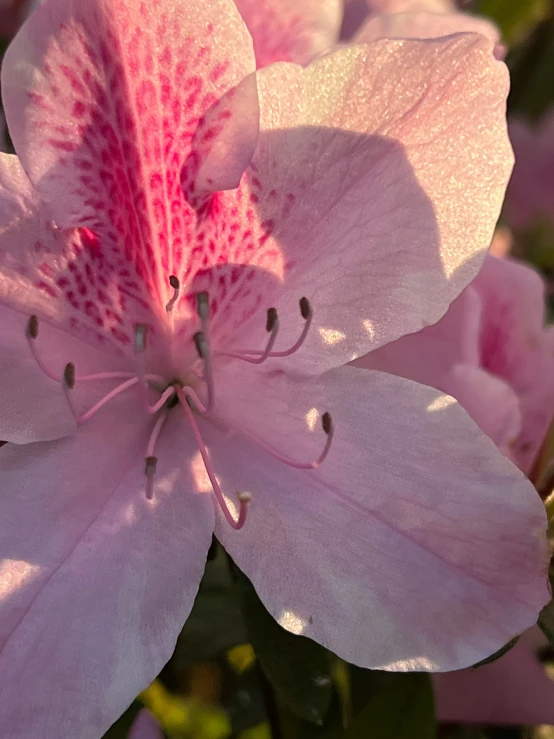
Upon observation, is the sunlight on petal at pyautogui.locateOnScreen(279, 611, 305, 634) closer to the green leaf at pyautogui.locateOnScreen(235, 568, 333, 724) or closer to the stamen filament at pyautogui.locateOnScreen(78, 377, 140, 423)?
the green leaf at pyautogui.locateOnScreen(235, 568, 333, 724)

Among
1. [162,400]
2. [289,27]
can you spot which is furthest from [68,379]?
[289,27]

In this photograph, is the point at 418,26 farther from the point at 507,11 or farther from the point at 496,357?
the point at 507,11

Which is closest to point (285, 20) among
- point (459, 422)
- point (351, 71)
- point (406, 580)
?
point (351, 71)

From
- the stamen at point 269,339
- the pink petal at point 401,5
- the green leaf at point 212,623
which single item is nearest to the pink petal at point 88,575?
the stamen at point 269,339

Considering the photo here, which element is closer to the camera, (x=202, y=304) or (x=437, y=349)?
(x=202, y=304)

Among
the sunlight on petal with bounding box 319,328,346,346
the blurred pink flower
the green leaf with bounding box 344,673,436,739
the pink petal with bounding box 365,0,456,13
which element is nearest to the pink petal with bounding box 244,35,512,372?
the sunlight on petal with bounding box 319,328,346,346

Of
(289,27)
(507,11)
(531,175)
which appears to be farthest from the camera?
(531,175)

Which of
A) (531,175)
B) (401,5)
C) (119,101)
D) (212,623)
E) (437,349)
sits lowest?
(531,175)

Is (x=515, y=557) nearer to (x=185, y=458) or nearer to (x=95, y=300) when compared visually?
(x=185, y=458)
